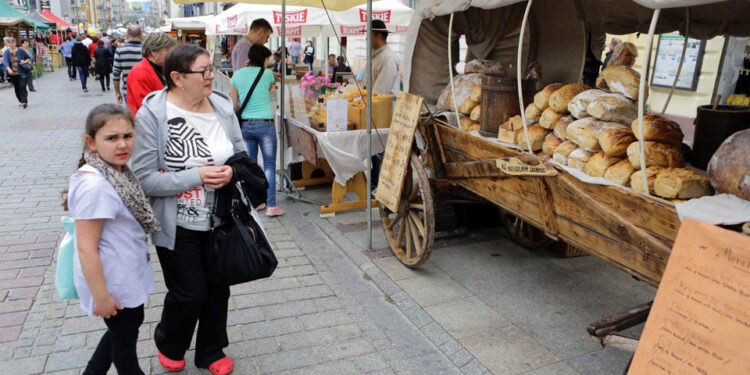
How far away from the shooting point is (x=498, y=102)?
12.0 feet

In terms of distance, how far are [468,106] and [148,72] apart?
2.63 meters

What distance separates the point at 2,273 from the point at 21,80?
10899 mm

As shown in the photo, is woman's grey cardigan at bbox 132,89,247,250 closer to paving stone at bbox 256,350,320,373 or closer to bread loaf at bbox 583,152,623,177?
paving stone at bbox 256,350,320,373

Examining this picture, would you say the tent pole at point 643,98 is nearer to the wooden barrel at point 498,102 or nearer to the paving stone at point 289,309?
the wooden barrel at point 498,102

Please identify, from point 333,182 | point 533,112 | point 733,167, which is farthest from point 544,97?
point 333,182

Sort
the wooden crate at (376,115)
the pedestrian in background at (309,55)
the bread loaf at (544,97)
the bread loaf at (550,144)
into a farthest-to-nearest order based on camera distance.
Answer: the pedestrian in background at (309,55) → the wooden crate at (376,115) → the bread loaf at (544,97) → the bread loaf at (550,144)

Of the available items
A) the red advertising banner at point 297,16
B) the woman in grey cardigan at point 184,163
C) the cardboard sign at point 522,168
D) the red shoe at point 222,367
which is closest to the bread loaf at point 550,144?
the cardboard sign at point 522,168

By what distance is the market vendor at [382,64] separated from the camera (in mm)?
6250

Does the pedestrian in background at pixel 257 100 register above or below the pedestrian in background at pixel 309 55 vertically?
below

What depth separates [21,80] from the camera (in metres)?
12.6

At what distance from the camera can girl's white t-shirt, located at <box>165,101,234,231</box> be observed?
242 centimetres

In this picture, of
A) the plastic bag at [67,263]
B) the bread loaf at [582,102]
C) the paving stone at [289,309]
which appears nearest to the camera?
the plastic bag at [67,263]

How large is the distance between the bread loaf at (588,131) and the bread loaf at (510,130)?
1.44 ft

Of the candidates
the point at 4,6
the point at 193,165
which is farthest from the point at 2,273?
the point at 4,6
